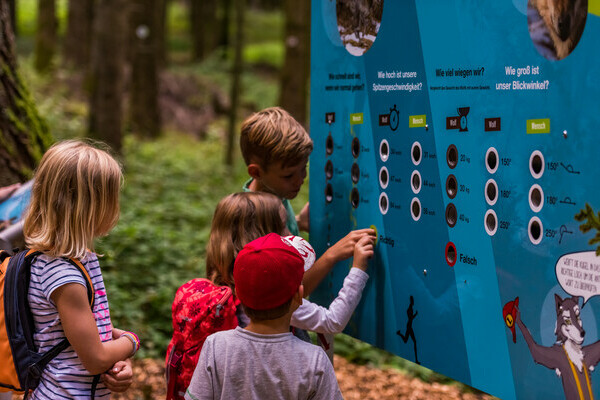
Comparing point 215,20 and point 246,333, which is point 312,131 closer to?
point 246,333

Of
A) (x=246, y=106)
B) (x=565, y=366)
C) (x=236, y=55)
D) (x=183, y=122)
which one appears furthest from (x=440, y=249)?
(x=246, y=106)

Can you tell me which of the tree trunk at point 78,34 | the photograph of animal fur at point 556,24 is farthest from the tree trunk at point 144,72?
the photograph of animal fur at point 556,24

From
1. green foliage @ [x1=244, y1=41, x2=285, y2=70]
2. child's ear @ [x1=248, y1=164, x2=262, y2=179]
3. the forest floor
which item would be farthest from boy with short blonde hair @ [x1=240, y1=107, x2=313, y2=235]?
green foliage @ [x1=244, y1=41, x2=285, y2=70]

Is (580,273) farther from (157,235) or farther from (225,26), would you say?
(225,26)

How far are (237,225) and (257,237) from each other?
97 mm

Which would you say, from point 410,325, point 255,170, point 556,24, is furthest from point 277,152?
point 556,24

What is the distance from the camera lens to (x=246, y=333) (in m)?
2.47

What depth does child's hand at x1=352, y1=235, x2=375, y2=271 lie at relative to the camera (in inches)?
118

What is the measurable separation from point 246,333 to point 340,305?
2.00 feet

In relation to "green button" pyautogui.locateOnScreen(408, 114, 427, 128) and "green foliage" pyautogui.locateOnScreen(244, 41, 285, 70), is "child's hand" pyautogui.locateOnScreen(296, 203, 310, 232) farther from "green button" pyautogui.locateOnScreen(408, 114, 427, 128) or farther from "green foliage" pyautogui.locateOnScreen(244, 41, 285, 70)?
"green foliage" pyautogui.locateOnScreen(244, 41, 285, 70)

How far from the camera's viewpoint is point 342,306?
117 inches

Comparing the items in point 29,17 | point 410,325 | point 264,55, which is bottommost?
point 410,325

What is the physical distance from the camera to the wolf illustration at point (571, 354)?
2.04m

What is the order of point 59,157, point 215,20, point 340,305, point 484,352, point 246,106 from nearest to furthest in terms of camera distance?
1. point 484,352
2. point 59,157
3. point 340,305
4. point 246,106
5. point 215,20
